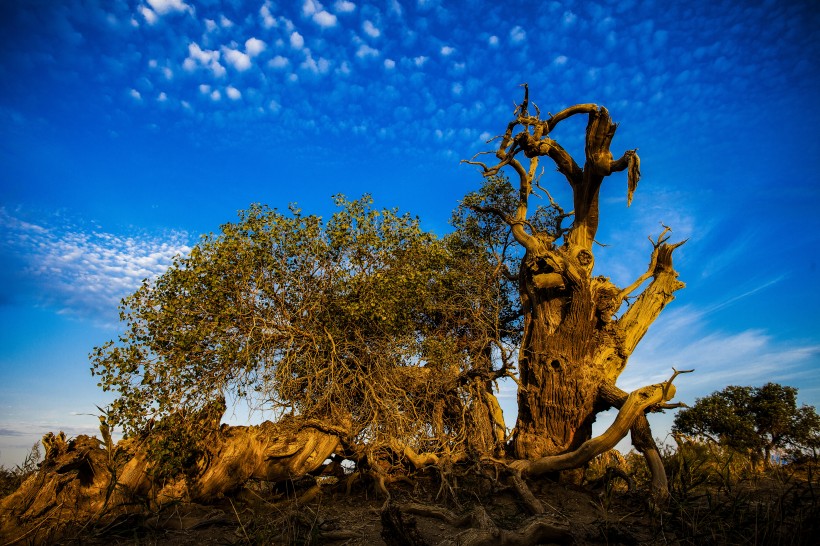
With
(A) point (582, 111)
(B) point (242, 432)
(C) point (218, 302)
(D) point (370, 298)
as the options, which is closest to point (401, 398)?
(D) point (370, 298)

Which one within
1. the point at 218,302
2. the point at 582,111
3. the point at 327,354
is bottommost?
the point at 327,354

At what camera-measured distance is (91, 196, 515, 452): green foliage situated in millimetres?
9750

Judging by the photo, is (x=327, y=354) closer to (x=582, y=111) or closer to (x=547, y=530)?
(x=547, y=530)

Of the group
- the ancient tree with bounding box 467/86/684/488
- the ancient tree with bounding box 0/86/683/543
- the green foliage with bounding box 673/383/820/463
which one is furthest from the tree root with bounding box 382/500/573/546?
the green foliage with bounding box 673/383/820/463

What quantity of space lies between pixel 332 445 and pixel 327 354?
2079 millimetres

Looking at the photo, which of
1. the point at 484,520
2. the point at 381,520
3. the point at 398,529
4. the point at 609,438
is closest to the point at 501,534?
the point at 484,520

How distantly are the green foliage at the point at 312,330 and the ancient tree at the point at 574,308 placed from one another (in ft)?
4.60

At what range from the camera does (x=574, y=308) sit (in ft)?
40.7

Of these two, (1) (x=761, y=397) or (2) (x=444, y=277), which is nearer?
(2) (x=444, y=277)

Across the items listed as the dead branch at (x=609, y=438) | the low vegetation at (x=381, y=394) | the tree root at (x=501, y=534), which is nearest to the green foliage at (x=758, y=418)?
the low vegetation at (x=381, y=394)

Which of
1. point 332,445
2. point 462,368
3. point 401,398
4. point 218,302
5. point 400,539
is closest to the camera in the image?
point 400,539

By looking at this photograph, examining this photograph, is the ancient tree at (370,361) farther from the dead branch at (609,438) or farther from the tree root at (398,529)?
the tree root at (398,529)

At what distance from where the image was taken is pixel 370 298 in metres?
11.3

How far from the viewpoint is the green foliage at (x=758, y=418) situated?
24.5 m
